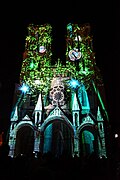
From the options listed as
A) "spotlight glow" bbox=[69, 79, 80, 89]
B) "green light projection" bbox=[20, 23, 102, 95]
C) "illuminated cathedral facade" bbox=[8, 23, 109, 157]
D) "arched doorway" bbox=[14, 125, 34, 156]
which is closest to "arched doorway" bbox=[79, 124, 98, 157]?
"illuminated cathedral facade" bbox=[8, 23, 109, 157]

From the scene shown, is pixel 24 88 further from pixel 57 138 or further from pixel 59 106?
pixel 57 138

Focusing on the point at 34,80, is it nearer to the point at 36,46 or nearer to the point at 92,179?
the point at 36,46

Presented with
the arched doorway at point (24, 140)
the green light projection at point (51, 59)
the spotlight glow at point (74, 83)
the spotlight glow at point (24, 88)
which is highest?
the green light projection at point (51, 59)

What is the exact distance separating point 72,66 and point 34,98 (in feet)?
22.1

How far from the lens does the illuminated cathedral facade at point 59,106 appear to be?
68.3 ft

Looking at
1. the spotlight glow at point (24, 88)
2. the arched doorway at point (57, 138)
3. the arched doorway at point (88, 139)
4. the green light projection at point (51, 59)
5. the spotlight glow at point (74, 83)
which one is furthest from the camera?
the green light projection at point (51, 59)

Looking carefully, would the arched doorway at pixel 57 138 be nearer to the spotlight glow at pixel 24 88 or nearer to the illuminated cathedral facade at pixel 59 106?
the illuminated cathedral facade at pixel 59 106

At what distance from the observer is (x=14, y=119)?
2191 cm

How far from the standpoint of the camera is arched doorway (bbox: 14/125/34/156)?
68.1 feet

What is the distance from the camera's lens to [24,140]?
72.2ft

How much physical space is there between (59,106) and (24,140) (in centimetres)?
607

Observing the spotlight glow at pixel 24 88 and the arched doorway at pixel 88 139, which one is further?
the spotlight glow at pixel 24 88

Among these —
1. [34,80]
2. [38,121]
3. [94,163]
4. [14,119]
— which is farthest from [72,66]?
[94,163]

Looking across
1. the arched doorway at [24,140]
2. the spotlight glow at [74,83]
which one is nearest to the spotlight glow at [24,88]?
the arched doorway at [24,140]
